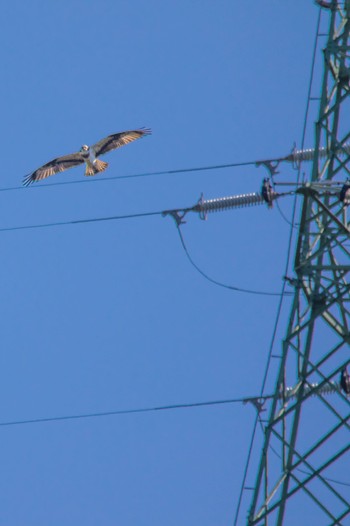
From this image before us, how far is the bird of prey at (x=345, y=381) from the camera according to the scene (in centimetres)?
2336

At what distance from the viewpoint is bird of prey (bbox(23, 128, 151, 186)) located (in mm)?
35019

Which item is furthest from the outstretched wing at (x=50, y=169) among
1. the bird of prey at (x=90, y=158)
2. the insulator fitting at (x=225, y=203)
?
the insulator fitting at (x=225, y=203)

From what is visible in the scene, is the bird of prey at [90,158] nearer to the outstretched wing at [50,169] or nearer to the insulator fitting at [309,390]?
the outstretched wing at [50,169]

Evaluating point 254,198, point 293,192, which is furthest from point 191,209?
point 293,192

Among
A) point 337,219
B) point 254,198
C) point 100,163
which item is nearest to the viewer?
point 337,219

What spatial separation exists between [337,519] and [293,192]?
4.05 metres

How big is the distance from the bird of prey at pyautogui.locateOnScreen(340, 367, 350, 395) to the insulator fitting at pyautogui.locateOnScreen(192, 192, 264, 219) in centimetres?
279

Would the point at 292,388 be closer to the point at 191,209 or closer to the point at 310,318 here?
the point at 310,318

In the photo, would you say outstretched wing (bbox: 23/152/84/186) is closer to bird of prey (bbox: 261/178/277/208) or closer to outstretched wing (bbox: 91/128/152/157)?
outstretched wing (bbox: 91/128/152/157)

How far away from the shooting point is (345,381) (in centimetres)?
2352

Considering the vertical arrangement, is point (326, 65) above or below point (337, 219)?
above

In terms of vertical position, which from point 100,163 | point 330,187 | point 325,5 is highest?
point 100,163

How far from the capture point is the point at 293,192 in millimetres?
21891

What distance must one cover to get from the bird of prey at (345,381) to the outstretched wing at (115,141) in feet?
39.0
